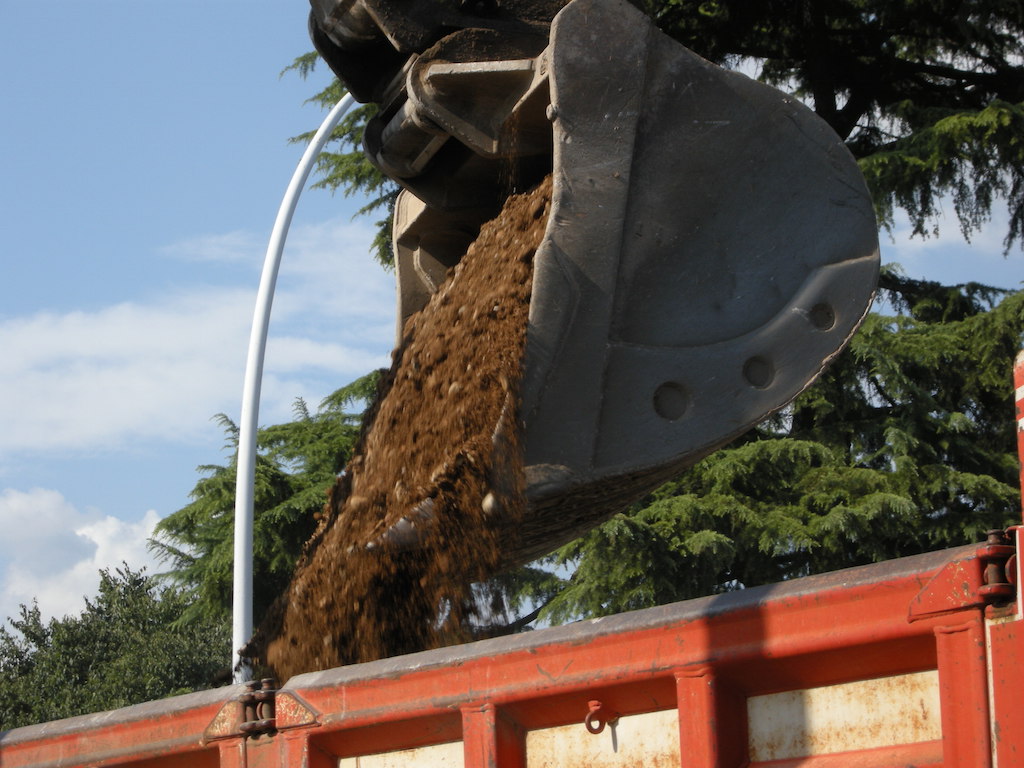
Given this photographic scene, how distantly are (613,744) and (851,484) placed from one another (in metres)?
8.06

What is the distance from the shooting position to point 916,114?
34.6ft

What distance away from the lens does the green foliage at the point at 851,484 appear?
10.2m

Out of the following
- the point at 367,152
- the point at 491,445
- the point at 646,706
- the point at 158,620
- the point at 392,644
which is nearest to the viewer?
the point at 646,706

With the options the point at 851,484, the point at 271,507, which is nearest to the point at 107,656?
the point at 271,507

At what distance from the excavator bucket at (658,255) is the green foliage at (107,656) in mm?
16206

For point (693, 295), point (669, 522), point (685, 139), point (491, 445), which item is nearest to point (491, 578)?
point (491, 445)


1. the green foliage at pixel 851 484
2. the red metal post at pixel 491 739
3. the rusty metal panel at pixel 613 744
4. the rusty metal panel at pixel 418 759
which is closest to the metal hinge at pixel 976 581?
the rusty metal panel at pixel 613 744

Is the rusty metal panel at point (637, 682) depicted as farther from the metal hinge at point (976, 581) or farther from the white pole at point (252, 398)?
the white pole at point (252, 398)

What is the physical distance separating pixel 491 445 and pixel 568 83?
35.7 inches

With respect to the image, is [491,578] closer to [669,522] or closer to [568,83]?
[568,83]

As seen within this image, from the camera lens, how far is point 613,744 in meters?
2.52

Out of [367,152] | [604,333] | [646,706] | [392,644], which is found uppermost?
[367,152]

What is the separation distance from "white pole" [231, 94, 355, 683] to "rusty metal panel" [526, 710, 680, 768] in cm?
824

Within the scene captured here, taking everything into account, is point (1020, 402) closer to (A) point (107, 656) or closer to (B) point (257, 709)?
(B) point (257, 709)
